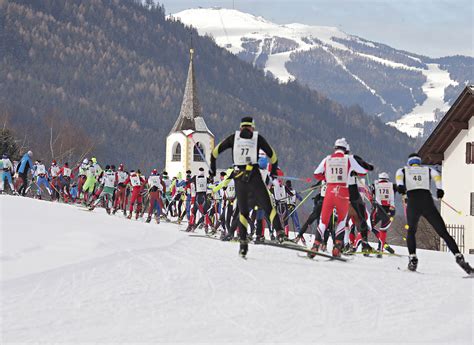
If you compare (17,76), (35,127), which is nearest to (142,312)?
(35,127)

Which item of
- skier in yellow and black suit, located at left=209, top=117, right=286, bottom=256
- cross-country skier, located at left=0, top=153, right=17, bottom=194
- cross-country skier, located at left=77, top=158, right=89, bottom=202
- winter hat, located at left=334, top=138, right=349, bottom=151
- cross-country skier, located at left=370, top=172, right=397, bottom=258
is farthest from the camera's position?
cross-country skier, located at left=77, top=158, right=89, bottom=202

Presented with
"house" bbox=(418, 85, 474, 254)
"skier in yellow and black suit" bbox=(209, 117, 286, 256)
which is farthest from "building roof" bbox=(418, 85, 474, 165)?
"skier in yellow and black suit" bbox=(209, 117, 286, 256)

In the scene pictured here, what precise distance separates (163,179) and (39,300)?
18838mm

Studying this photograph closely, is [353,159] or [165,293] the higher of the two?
[353,159]

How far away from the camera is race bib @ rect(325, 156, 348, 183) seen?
13.0m

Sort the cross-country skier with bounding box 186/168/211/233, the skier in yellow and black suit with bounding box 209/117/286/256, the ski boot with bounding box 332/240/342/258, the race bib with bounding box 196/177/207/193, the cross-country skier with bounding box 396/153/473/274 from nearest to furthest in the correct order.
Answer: the cross-country skier with bounding box 396/153/473/274 → the skier in yellow and black suit with bounding box 209/117/286/256 → the ski boot with bounding box 332/240/342/258 → the cross-country skier with bounding box 186/168/211/233 → the race bib with bounding box 196/177/207/193

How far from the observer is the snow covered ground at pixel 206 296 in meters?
7.46

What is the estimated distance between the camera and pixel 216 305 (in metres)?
8.55

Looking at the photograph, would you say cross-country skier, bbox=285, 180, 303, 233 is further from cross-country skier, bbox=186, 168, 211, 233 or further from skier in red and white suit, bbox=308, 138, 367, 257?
skier in red and white suit, bbox=308, 138, 367, 257

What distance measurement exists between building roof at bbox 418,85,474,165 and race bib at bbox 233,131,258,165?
91.5 ft

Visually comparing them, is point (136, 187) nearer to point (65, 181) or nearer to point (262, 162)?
point (65, 181)

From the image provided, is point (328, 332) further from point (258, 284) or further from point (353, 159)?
point (353, 159)

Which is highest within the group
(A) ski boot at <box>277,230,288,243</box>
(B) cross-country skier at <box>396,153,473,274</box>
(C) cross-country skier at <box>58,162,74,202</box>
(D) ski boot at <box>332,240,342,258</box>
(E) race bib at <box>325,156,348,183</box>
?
(C) cross-country skier at <box>58,162,74,202</box>

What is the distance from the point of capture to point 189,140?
3319 inches
